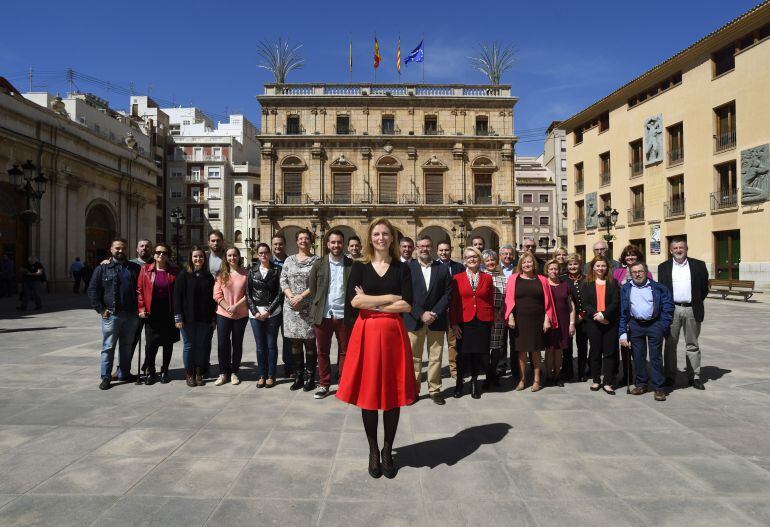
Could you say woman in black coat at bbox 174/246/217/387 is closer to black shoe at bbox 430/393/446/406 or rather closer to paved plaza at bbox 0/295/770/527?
paved plaza at bbox 0/295/770/527

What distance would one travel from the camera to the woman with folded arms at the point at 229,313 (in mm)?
5805

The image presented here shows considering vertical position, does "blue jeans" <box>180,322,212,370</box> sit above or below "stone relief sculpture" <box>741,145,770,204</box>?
below

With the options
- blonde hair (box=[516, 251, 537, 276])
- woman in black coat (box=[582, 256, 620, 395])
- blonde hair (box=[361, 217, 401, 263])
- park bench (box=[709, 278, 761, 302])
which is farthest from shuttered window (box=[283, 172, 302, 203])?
blonde hair (box=[361, 217, 401, 263])

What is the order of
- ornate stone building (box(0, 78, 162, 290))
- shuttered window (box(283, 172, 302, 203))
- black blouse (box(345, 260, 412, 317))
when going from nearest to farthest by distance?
black blouse (box(345, 260, 412, 317)) → ornate stone building (box(0, 78, 162, 290)) → shuttered window (box(283, 172, 302, 203))

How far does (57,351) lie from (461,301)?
6.80 meters

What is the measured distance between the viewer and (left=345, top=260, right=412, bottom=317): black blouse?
334cm

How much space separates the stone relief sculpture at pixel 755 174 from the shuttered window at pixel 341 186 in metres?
23.3

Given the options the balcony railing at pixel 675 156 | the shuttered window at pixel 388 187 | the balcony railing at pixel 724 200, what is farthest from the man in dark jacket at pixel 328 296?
the shuttered window at pixel 388 187

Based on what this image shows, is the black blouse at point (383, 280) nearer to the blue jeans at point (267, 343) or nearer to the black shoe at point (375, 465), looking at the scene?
the black shoe at point (375, 465)

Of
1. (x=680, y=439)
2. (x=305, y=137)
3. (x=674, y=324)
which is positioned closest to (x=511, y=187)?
(x=305, y=137)

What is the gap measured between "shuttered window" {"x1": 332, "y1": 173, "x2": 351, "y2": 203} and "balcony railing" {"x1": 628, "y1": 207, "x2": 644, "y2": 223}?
1881 cm

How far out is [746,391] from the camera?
17.5 ft

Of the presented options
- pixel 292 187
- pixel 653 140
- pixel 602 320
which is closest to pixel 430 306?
pixel 602 320

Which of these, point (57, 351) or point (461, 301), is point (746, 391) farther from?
point (57, 351)
